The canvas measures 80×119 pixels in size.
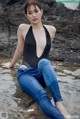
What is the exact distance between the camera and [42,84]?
4406mm

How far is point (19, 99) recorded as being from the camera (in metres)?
4.25

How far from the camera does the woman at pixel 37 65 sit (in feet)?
12.3

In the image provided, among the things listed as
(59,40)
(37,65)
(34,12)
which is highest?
(34,12)

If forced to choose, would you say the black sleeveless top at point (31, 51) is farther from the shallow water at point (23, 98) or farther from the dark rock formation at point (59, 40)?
the dark rock formation at point (59, 40)

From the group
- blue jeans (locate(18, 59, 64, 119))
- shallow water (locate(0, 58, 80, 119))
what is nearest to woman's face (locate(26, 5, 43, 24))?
blue jeans (locate(18, 59, 64, 119))

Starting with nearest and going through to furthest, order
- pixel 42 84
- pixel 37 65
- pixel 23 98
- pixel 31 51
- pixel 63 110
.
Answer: pixel 63 110, pixel 23 98, pixel 42 84, pixel 37 65, pixel 31 51

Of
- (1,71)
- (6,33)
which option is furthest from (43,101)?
(6,33)

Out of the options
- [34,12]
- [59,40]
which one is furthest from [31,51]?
[59,40]

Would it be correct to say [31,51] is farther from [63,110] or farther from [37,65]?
[63,110]

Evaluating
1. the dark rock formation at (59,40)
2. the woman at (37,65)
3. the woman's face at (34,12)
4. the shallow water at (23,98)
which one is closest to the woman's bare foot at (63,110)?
the woman at (37,65)

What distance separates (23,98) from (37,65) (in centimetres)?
A: 64

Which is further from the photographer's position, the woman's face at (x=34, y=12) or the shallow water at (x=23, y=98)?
the woman's face at (x=34, y=12)

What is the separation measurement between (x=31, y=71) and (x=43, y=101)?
787 mm

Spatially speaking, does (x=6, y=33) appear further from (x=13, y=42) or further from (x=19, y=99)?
(x=19, y=99)
